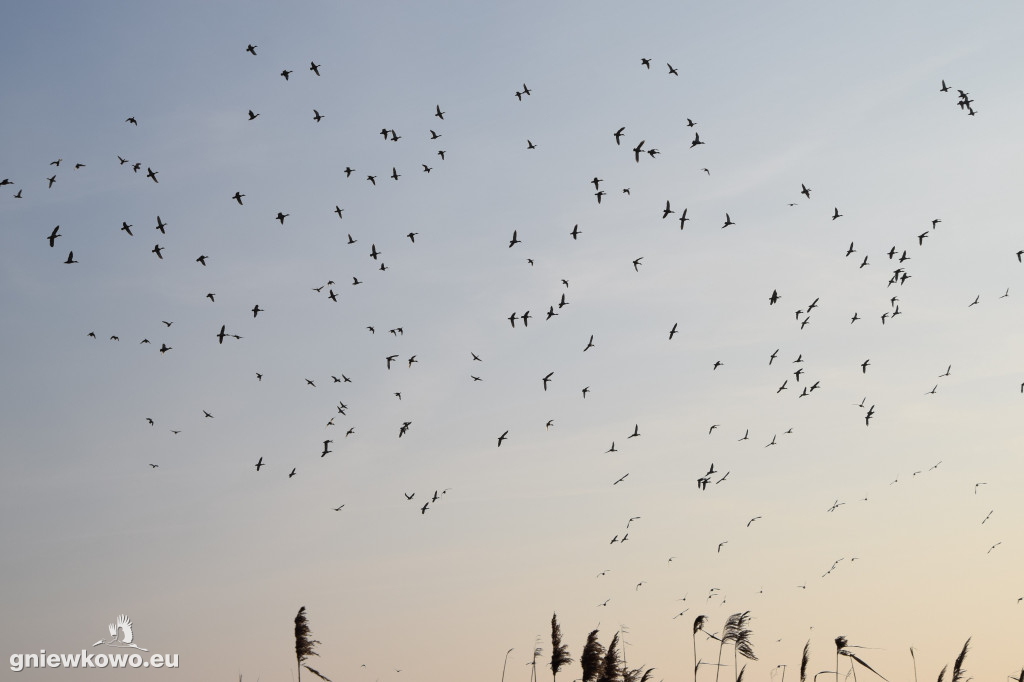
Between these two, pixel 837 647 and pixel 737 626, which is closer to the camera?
pixel 837 647

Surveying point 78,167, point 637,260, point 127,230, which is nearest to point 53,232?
point 127,230

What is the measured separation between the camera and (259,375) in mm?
82562

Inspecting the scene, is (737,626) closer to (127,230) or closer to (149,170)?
(127,230)

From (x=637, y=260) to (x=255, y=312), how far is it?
26897 mm

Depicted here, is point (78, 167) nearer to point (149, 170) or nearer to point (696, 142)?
point (149, 170)

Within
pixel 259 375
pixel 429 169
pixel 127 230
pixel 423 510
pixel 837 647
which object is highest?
pixel 429 169

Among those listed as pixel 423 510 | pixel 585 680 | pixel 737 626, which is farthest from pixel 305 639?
pixel 423 510

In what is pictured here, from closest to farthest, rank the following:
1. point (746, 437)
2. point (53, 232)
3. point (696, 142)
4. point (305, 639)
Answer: point (305, 639) → point (53, 232) → point (746, 437) → point (696, 142)

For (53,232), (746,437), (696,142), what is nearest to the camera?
(53,232)

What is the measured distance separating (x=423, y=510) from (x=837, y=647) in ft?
119

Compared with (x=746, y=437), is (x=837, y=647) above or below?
below

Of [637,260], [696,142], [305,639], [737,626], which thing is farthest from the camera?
[637,260]

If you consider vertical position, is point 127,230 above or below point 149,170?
below

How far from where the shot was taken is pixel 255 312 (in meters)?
81.9
